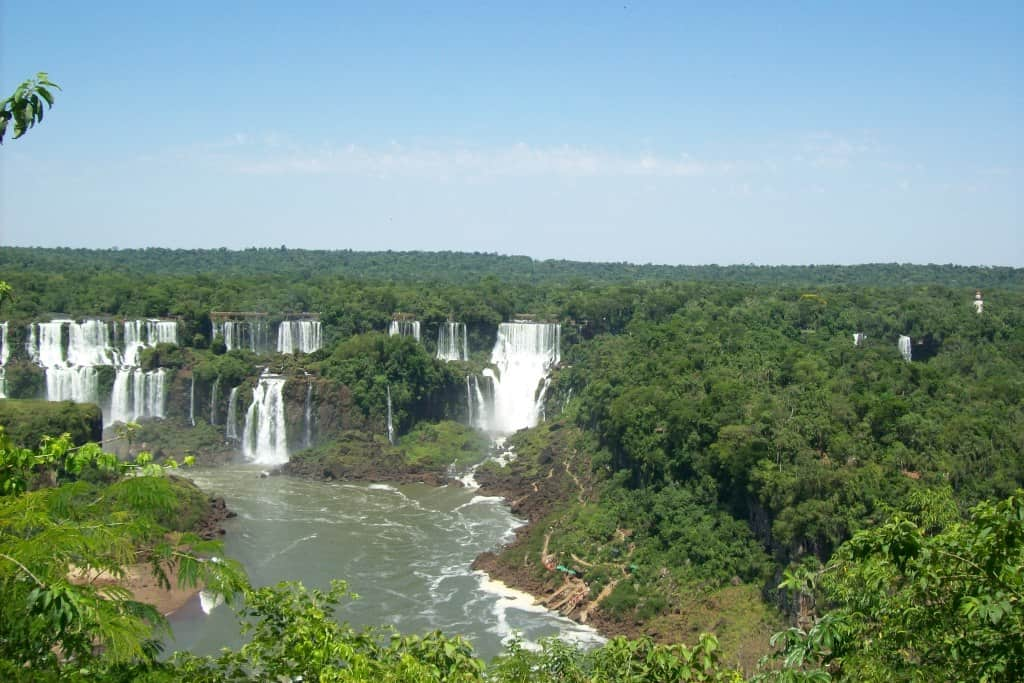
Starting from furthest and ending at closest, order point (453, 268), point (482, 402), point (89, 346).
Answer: point (453, 268) < point (482, 402) < point (89, 346)

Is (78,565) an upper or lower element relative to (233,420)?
upper

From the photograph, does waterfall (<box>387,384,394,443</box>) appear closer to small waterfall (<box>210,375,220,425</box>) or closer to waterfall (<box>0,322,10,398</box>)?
small waterfall (<box>210,375,220,425</box>)

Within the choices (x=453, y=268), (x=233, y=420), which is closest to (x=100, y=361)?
(x=233, y=420)

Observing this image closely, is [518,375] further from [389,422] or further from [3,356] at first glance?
[3,356]

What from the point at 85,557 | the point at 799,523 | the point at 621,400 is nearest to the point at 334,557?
the point at 621,400

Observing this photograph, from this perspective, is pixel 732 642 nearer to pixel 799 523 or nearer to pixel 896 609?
pixel 799 523

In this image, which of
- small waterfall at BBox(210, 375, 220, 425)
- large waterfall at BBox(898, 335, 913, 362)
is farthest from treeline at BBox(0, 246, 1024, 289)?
large waterfall at BBox(898, 335, 913, 362)
